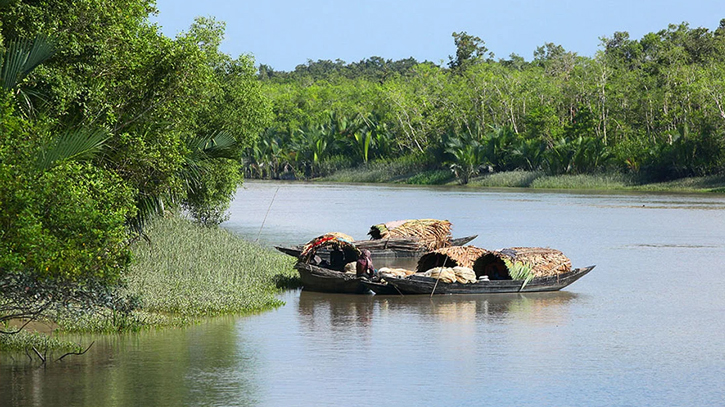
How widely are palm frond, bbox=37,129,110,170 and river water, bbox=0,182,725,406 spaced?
271cm

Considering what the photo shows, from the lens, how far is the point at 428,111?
87688mm

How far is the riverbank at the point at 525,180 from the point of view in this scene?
2579 inches

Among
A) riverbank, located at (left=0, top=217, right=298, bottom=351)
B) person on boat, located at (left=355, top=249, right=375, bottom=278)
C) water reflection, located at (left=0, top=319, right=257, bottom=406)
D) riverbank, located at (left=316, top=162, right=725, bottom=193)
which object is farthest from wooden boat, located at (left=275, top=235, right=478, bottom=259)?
riverbank, located at (left=316, top=162, right=725, bottom=193)

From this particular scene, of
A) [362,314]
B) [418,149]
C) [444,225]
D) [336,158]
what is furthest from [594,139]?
[362,314]

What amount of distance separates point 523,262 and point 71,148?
38.0 ft

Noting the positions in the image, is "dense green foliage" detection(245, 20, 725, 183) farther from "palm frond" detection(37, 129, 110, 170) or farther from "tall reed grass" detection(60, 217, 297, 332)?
"palm frond" detection(37, 129, 110, 170)

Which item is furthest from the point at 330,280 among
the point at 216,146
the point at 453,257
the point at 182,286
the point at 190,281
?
the point at 216,146

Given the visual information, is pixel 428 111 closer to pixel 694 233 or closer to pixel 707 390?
pixel 694 233

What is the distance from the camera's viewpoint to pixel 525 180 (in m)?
74.6

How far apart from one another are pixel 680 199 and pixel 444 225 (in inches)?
1282

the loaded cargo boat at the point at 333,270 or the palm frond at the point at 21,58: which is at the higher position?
the palm frond at the point at 21,58

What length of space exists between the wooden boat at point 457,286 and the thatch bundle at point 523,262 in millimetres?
228

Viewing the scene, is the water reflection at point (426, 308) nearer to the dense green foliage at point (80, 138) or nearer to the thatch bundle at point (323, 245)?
the thatch bundle at point (323, 245)

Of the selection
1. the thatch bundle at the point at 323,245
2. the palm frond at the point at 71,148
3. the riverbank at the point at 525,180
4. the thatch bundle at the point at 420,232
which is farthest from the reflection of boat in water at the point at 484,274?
the riverbank at the point at 525,180
